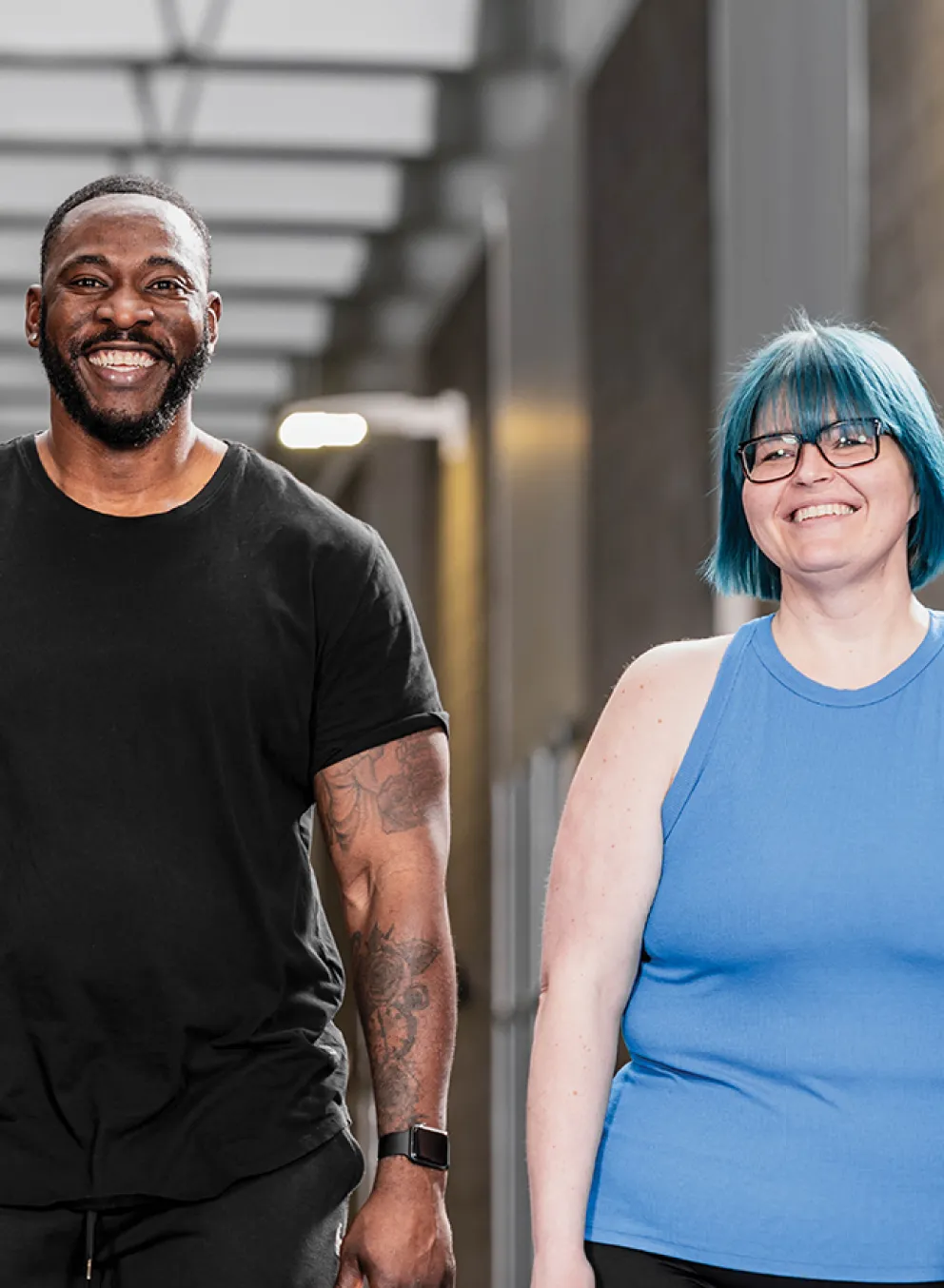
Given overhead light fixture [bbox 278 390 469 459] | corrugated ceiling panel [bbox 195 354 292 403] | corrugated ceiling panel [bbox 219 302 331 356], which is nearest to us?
overhead light fixture [bbox 278 390 469 459]

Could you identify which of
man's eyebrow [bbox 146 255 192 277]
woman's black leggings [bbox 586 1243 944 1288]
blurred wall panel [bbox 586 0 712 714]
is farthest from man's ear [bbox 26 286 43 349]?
blurred wall panel [bbox 586 0 712 714]

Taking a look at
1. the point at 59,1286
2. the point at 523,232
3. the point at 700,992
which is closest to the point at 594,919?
the point at 700,992

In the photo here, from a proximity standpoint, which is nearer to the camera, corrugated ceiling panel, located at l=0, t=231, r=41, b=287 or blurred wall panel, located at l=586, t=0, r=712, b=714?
blurred wall panel, located at l=586, t=0, r=712, b=714

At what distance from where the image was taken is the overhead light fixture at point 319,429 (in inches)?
281

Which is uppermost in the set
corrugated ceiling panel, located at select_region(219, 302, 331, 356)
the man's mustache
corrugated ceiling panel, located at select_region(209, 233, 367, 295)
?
corrugated ceiling panel, located at select_region(209, 233, 367, 295)

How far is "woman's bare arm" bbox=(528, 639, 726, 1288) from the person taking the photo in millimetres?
2043

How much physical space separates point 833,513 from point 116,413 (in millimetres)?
758

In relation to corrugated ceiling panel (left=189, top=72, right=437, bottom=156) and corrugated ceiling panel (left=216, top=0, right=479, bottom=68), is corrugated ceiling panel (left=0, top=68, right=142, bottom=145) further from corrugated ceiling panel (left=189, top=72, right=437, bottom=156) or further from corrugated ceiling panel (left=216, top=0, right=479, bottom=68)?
corrugated ceiling panel (left=216, top=0, right=479, bottom=68)

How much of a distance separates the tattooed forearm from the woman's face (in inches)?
23.9

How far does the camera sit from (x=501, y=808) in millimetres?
9305

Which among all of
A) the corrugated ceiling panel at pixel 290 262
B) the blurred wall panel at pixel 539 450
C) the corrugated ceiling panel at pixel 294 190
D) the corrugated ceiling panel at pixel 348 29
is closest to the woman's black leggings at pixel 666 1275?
the blurred wall panel at pixel 539 450

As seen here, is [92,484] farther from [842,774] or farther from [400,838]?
[842,774]

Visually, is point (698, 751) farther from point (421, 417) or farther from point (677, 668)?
point (421, 417)

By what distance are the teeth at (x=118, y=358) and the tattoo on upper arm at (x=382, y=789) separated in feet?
1.55
